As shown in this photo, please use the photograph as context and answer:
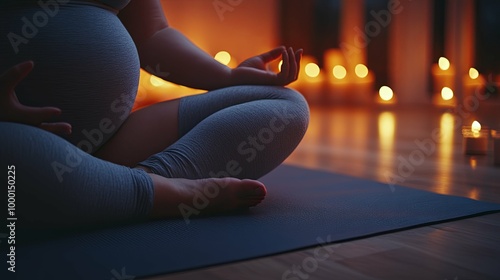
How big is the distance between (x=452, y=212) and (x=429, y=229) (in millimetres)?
126

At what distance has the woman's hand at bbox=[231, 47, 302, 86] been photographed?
40.8 inches

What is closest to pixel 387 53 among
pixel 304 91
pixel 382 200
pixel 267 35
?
pixel 304 91

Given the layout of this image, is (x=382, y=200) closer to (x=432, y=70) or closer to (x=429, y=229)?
(x=429, y=229)

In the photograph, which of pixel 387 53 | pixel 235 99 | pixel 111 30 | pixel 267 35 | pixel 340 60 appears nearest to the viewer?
pixel 111 30

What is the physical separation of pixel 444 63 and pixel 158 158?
14.0 feet

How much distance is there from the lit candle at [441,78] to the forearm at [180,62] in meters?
3.89

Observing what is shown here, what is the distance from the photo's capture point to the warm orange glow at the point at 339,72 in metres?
5.58

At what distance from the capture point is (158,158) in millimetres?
908

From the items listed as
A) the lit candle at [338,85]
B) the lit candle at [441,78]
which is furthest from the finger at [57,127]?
the lit candle at [338,85]

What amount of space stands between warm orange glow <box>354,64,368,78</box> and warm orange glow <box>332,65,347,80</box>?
161mm

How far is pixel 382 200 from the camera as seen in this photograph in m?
1.07

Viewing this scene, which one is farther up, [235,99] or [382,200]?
[235,99]

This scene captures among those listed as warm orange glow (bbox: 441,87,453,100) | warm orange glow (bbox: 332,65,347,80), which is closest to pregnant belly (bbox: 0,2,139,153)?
warm orange glow (bbox: 441,87,453,100)

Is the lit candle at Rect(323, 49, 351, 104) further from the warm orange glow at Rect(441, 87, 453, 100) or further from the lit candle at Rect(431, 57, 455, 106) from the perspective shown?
the warm orange glow at Rect(441, 87, 453, 100)
